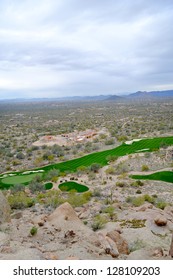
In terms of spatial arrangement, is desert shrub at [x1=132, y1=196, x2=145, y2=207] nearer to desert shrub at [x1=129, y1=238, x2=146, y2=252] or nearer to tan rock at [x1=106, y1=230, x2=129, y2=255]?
desert shrub at [x1=129, y1=238, x2=146, y2=252]

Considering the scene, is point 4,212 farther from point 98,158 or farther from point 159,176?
point 98,158

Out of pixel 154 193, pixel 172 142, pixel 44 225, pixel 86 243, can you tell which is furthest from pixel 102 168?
pixel 86 243

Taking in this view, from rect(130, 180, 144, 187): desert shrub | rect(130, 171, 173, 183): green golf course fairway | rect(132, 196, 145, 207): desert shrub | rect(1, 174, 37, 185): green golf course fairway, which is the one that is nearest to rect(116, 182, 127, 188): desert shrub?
rect(130, 180, 144, 187): desert shrub

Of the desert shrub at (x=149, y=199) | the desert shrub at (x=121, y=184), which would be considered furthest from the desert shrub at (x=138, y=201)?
the desert shrub at (x=121, y=184)

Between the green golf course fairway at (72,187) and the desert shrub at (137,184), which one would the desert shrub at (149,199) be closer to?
the desert shrub at (137,184)

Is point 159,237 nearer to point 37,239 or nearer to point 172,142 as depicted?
point 37,239

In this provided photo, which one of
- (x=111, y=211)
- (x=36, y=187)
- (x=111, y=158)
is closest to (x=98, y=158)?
(x=111, y=158)
